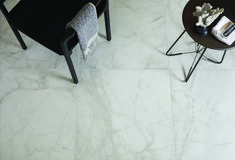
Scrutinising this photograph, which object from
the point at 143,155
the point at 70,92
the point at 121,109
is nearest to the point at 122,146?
the point at 143,155

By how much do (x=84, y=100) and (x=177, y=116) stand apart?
0.76 metres

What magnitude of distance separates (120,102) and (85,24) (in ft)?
2.35

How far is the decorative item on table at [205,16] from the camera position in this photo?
1566 mm

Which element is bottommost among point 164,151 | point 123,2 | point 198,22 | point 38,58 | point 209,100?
point 164,151

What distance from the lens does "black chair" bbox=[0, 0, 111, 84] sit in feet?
5.38

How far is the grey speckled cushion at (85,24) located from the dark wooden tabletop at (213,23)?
655 millimetres

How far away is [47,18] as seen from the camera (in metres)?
1.71

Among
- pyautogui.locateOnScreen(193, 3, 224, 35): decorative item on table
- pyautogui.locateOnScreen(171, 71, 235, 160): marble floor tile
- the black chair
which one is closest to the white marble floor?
pyautogui.locateOnScreen(171, 71, 235, 160): marble floor tile

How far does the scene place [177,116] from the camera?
1881 millimetres

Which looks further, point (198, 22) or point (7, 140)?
point (7, 140)

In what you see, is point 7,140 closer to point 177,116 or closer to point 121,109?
point 121,109

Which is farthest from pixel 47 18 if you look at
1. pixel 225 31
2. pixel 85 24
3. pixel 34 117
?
pixel 225 31

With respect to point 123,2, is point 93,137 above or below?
below

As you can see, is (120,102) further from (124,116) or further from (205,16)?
(205,16)
